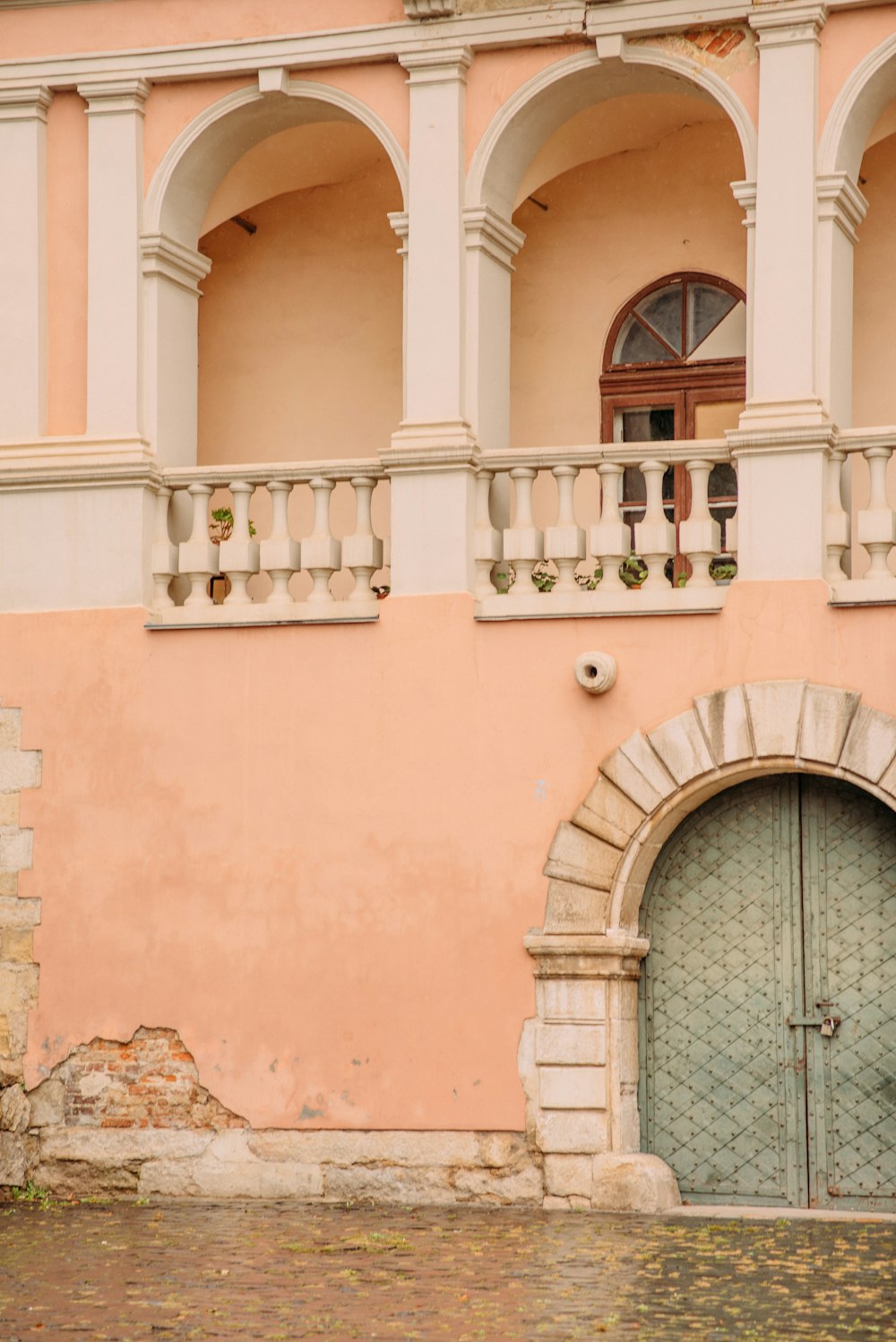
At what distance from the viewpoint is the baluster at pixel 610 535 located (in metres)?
11.5

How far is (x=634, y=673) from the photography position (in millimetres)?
11383

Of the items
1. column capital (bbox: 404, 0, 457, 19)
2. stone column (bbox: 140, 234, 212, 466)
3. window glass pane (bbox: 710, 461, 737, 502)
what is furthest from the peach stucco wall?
column capital (bbox: 404, 0, 457, 19)

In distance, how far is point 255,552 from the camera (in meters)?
12.2

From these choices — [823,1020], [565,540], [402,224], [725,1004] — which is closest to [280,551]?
[565,540]

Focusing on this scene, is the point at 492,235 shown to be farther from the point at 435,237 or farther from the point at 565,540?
the point at 565,540

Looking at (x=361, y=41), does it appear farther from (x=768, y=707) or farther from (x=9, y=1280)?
(x=9, y=1280)

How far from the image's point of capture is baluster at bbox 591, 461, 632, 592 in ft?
37.9

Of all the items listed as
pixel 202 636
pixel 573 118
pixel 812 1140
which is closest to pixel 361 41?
pixel 573 118

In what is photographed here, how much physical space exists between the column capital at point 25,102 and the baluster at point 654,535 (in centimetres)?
416

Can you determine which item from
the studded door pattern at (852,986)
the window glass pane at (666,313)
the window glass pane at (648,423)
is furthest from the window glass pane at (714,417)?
the studded door pattern at (852,986)

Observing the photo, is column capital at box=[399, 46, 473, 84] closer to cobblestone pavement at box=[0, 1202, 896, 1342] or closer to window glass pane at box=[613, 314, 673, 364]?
window glass pane at box=[613, 314, 673, 364]

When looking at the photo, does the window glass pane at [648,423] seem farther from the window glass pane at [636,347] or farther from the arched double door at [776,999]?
the arched double door at [776,999]

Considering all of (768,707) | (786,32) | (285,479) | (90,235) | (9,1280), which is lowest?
(9,1280)

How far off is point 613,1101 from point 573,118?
18.3ft
